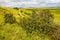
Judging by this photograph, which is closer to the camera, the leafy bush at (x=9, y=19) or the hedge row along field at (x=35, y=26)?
the hedge row along field at (x=35, y=26)

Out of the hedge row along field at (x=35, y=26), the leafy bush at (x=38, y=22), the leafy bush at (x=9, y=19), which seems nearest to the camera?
the hedge row along field at (x=35, y=26)

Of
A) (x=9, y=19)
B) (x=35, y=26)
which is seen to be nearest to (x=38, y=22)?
(x=35, y=26)

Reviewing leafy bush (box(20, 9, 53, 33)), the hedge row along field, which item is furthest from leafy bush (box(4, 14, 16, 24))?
leafy bush (box(20, 9, 53, 33))

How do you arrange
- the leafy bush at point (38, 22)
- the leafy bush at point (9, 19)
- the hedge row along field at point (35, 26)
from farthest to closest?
the leafy bush at point (9, 19)
the leafy bush at point (38, 22)
the hedge row along field at point (35, 26)

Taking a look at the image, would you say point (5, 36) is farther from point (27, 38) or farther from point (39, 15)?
point (39, 15)

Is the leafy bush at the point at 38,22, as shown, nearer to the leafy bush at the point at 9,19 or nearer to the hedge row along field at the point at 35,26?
the hedge row along field at the point at 35,26

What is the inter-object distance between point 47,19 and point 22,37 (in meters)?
5.89

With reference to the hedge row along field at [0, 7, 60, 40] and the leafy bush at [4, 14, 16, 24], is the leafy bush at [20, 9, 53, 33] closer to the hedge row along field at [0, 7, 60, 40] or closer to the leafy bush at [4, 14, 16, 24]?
the hedge row along field at [0, 7, 60, 40]

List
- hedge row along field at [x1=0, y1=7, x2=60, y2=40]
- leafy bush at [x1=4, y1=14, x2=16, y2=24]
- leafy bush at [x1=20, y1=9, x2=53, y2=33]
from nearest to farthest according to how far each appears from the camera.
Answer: hedge row along field at [x1=0, y1=7, x2=60, y2=40] → leafy bush at [x1=20, y1=9, x2=53, y2=33] → leafy bush at [x1=4, y1=14, x2=16, y2=24]

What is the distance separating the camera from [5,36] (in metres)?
16.5

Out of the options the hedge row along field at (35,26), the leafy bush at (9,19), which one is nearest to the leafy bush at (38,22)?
the hedge row along field at (35,26)

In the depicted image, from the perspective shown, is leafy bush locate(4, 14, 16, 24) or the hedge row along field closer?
the hedge row along field

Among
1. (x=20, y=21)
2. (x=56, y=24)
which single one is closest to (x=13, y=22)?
(x=20, y=21)

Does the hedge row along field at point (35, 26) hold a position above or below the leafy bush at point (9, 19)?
below
